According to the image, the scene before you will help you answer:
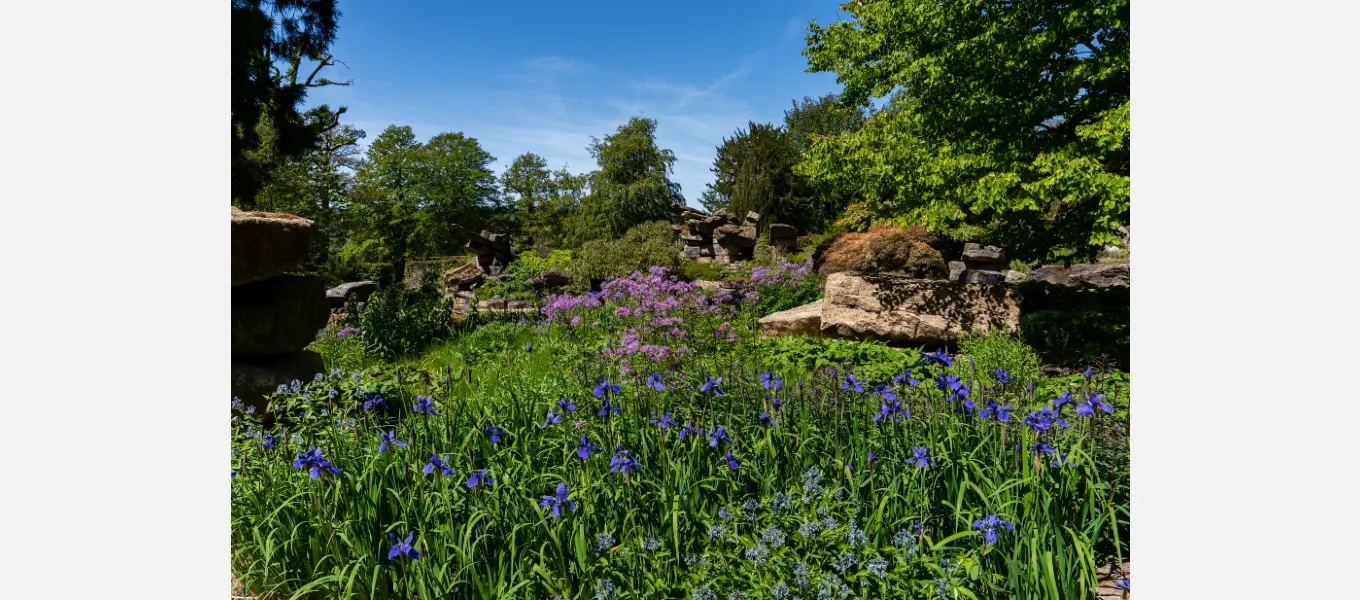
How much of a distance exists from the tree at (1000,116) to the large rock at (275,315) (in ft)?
15.2

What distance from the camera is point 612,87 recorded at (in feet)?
15.9

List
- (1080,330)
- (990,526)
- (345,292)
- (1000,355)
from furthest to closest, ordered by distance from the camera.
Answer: (345,292) < (1080,330) < (1000,355) < (990,526)

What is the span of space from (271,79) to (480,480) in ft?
19.2

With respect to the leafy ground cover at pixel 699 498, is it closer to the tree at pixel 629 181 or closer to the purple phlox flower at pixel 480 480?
the purple phlox flower at pixel 480 480

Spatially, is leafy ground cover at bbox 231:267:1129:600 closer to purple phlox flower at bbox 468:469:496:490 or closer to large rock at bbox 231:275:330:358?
purple phlox flower at bbox 468:469:496:490

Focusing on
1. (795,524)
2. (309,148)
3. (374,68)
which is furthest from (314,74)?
(795,524)

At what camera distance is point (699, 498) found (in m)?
2.43

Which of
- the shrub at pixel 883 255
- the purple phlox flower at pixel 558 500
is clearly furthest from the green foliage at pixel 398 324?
the shrub at pixel 883 255

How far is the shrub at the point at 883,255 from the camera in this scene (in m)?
11.0

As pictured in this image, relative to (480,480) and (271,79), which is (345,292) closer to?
(271,79)

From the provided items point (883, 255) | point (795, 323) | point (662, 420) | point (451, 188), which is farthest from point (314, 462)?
point (883, 255)

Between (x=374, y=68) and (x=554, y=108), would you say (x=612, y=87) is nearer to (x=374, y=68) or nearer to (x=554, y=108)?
(x=554, y=108)
